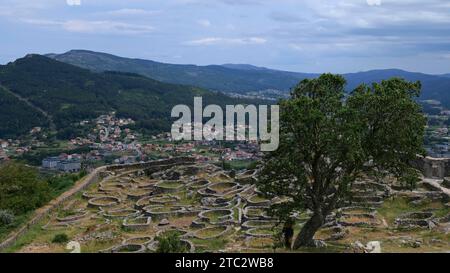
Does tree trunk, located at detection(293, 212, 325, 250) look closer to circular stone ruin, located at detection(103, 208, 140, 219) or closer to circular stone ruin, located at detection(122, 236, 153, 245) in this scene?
circular stone ruin, located at detection(122, 236, 153, 245)

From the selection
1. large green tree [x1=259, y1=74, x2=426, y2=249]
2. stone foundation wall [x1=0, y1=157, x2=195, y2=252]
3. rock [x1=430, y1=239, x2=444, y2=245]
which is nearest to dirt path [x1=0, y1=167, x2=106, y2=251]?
stone foundation wall [x1=0, y1=157, x2=195, y2=252]

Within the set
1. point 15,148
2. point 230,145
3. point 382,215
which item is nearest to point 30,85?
point 15,148

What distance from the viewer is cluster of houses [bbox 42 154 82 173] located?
92688 millimetres

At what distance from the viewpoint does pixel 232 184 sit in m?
42.9

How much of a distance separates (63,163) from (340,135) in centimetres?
8043

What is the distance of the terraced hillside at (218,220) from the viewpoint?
2625cm

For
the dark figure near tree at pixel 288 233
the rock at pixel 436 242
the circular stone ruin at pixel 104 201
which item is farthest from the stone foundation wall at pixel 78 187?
the rock at pixel 436 242

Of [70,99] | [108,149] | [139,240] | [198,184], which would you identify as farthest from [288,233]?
[70,99]

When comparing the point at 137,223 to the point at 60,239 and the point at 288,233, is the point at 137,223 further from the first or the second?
the point at 288,233

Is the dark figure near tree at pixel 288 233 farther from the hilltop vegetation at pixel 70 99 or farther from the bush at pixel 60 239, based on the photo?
the hilltop vegetation at pixel 70 99

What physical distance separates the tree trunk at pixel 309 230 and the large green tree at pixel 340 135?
0.05 m
